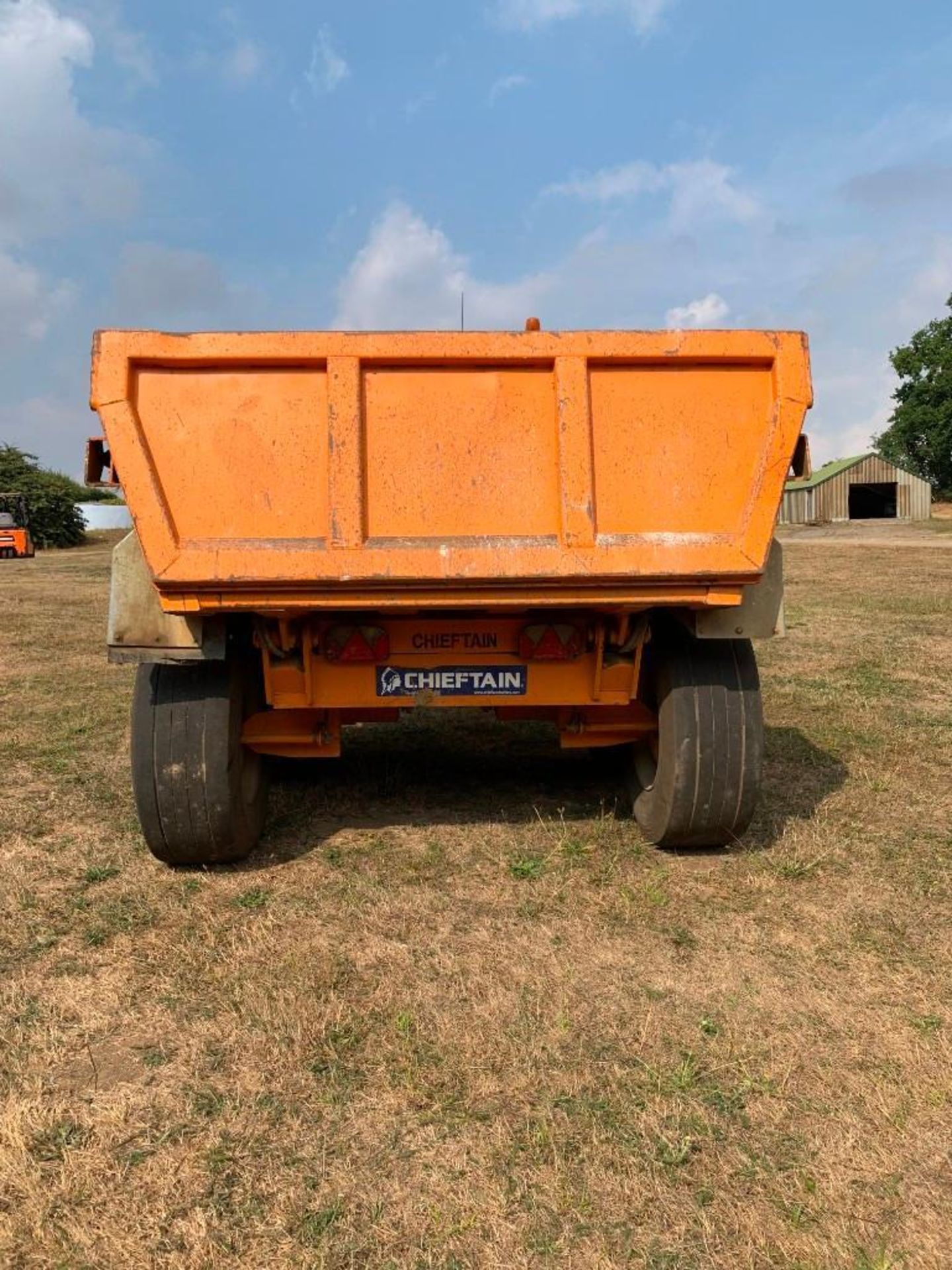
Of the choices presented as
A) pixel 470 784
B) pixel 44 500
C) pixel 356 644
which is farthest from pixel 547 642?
pixel 44 500

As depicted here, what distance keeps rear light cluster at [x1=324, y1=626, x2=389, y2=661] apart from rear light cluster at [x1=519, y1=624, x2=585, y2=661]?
1.82 ft

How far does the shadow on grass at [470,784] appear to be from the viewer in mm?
4281

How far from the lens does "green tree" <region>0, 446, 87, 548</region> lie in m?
36.9

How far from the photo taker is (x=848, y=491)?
142 ft

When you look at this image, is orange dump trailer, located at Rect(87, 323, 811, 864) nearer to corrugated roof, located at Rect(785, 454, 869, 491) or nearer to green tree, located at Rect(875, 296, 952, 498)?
corrugated roof, located at Rect(785, 454, 869, 491)

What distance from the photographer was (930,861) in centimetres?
371

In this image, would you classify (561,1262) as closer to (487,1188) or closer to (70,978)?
(487,1188)

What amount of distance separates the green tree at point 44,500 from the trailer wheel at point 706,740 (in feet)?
125

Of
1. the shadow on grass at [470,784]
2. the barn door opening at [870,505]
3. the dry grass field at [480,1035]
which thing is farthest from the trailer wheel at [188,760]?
the barn door opening at [870,505]

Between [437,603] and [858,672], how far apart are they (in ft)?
19.0

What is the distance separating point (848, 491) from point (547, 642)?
43.9 meters

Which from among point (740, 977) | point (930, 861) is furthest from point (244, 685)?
point (930, 861)

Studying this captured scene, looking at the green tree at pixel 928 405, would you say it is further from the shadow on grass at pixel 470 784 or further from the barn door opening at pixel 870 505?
the shadow on grass at pixel 470 784

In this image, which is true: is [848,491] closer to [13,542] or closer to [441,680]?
[13,542]
